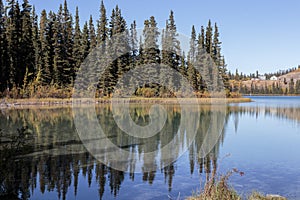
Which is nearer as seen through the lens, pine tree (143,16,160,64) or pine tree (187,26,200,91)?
pine tree (143,16,160,64)

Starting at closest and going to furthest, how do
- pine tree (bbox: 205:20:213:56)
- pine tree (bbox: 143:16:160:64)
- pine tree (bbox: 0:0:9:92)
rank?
pine tree (bbox: 0:0:9:92) → pine tree (bbox: 143:16:160:64) → pine tree (bbox: 205:20:213:56)

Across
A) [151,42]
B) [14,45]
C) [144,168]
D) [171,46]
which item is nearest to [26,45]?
[14,45]

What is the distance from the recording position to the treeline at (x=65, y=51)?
41531 mm

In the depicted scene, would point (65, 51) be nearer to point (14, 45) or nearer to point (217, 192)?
point (14, 45)

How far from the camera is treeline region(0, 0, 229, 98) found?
136ft

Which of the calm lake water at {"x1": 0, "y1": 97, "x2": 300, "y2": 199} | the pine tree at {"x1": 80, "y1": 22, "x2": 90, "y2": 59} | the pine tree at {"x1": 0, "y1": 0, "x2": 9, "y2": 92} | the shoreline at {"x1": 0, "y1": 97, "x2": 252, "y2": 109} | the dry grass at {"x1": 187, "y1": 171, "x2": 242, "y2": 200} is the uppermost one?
the pine tree at {"x1": 80, "y1": 22, "x2": 90, "y2": 59}

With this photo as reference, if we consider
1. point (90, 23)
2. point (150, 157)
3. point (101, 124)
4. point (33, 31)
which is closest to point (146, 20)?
point (90, 23)

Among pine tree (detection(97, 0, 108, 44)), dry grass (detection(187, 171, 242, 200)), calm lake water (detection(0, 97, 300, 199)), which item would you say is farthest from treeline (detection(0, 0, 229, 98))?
dry grass (detection(187, 171, 242, 200))

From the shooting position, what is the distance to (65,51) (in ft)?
168

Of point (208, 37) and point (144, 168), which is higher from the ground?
point (208, 37)

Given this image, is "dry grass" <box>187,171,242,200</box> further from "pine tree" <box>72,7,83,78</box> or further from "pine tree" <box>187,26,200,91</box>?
"pine tree" <box>187,26,200,91</box>

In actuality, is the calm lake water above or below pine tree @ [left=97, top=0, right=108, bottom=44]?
below

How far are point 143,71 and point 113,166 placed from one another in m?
41.1

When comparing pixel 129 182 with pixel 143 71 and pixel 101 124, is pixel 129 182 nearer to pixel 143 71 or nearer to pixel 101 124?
pixel 101 124
